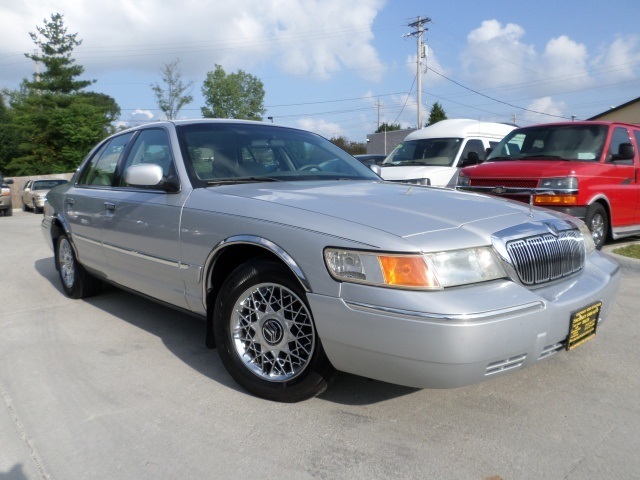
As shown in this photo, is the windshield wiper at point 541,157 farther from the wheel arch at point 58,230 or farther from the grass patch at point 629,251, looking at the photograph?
the wheel arch at point 58,230

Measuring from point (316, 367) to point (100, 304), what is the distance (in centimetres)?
329

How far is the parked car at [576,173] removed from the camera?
7.16 metres

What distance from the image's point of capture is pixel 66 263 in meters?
5.98

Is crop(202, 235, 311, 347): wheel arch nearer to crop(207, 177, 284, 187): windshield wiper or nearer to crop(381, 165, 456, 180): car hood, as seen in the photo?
crop(207, 177, 284, 187): windshield wiper

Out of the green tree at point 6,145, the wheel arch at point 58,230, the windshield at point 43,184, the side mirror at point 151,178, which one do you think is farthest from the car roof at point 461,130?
the green tree at point 6,145

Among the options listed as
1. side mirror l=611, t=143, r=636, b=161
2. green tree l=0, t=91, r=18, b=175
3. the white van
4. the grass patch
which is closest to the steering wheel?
the grass patch

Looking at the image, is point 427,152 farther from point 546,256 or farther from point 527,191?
point 546,256

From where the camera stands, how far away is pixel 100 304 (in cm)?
566

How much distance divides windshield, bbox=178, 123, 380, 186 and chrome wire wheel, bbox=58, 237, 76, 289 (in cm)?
227

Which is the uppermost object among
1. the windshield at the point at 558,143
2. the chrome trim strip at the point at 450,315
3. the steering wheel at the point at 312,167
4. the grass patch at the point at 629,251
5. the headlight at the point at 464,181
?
the steering wheel at the point at 312,167

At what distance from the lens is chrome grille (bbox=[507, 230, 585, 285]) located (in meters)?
2.99

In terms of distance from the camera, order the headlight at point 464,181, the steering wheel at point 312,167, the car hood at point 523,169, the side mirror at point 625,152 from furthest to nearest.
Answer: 1. the headlight at point 464,181
2. the side mirror at point 625,152
3. the car hood at point 523,169
4. the steering wheel at point 312,167

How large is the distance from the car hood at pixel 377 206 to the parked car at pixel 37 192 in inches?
818

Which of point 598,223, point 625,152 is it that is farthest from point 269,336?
point 625,152
